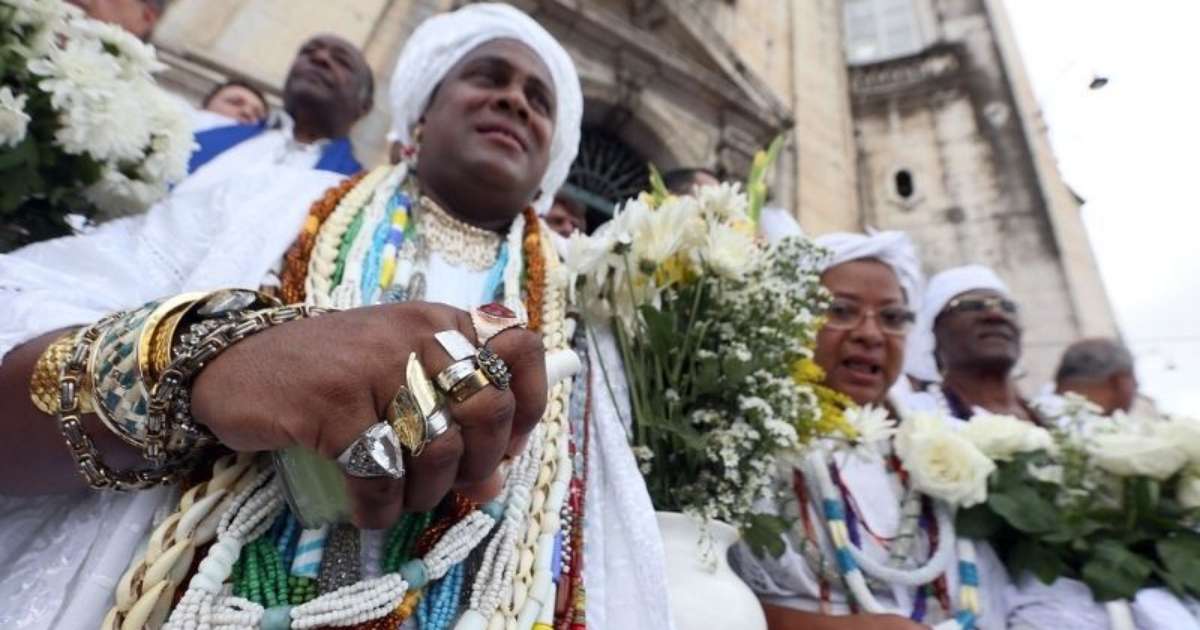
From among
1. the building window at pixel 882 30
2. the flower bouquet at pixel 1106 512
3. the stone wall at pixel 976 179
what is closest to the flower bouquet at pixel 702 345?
the flower bouquet at pixel 1106 512

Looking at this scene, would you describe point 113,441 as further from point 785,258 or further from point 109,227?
point 785,258

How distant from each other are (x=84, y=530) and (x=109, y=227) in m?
0.55

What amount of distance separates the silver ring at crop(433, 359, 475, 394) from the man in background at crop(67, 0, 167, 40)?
1867mm

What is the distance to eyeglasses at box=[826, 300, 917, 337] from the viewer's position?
2.10 metres

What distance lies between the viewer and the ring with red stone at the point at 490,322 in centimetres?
76

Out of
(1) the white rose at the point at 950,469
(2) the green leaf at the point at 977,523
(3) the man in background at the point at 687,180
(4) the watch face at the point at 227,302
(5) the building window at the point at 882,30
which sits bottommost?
(4) the watch face at the point at 227,302

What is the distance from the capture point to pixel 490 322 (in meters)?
0.78

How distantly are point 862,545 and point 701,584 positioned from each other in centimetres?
69

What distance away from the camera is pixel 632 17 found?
7.07 metres

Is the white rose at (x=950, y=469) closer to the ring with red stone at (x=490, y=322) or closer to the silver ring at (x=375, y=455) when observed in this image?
the ring with red stone at (x=490, y=322)

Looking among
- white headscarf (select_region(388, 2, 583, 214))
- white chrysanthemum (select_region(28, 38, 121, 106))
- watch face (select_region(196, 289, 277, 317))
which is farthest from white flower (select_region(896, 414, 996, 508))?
white chrysanthemum (select_region(28, 38, 121, 106))

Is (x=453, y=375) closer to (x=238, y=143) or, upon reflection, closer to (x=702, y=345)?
(x=702, y=345)

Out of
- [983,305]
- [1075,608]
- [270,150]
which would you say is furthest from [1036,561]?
[270,150]

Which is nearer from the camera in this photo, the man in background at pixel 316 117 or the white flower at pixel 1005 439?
the white flower at pixel 1005 439
